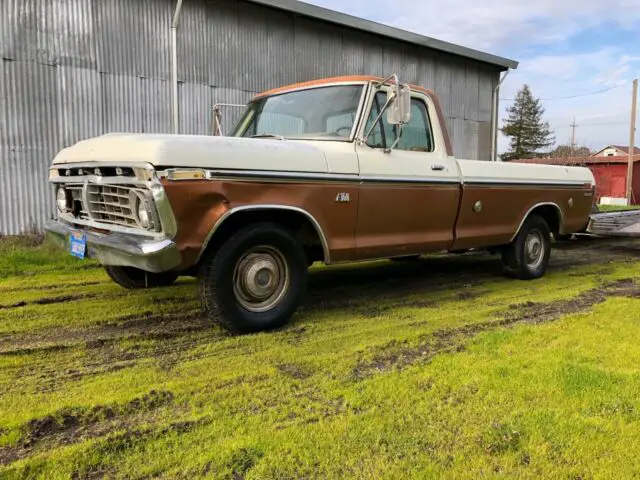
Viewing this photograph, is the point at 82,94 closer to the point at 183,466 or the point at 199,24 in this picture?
the point at 199,24

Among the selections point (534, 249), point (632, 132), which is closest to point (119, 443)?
point (534, 249)

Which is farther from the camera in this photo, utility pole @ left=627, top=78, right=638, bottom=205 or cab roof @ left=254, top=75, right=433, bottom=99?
utility pole @ left=627, top=78, right=638, bottom=205

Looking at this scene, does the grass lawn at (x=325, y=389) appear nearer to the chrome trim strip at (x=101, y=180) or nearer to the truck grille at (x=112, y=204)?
the truck grille at (x=112, y=204)

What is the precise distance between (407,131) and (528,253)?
2.70 meters

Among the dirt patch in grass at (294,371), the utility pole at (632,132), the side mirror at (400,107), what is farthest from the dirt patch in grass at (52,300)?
the utility pole at (632,132)

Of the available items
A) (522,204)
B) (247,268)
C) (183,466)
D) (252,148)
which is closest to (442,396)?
(183,466)

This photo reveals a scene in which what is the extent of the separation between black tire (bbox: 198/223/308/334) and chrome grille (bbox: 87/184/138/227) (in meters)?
0.67

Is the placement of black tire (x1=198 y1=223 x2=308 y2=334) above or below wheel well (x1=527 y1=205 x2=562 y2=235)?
below

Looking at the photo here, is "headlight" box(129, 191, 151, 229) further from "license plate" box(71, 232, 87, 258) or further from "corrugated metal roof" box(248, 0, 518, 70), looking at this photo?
"corrugated metal roof" box(248, 0, 518, 70)

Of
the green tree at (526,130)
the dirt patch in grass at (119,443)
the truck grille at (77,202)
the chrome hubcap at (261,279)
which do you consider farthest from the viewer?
the green tree at (526,130)

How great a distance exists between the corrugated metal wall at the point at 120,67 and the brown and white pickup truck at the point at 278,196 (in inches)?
196

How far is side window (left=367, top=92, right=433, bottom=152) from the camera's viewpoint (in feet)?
16.3

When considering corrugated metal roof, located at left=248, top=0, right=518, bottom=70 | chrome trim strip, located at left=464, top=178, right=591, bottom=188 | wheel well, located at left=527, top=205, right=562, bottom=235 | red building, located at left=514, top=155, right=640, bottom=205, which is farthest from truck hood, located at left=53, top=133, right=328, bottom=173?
red building, located at left=514, top=155, right=640, bottom=205

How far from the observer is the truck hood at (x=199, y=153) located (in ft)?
11.9
